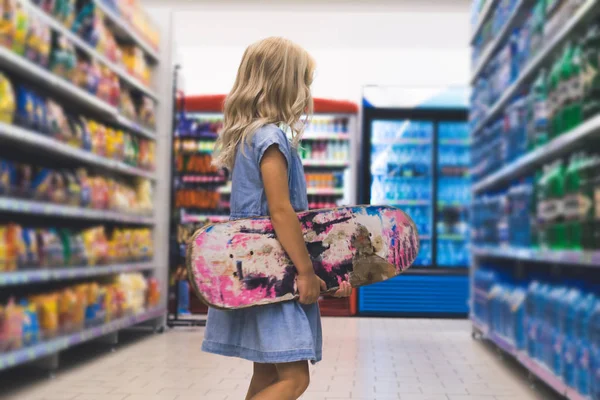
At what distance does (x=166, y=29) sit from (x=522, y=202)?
370 cm

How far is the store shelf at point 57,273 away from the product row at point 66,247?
0.10 feet

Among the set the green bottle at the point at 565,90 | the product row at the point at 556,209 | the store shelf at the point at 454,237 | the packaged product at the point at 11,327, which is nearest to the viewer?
the product row at the point at 556,209

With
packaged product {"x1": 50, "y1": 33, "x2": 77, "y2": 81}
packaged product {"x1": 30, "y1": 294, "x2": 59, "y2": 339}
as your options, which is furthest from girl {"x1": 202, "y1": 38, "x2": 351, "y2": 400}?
packaged product {"x1": 50, "y1": 33, "x2": 77, "y2": 81}

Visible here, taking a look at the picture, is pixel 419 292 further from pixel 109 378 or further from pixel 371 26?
pixel 109 378

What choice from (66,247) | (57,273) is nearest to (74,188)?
(66,247)

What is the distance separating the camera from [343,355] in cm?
457

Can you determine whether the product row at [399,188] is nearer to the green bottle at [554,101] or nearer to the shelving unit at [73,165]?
the shelving unit at [73,165]

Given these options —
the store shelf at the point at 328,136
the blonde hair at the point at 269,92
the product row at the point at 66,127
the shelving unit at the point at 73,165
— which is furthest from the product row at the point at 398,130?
the blonde hair at the point at 269,92

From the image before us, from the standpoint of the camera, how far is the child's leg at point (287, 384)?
1.68m

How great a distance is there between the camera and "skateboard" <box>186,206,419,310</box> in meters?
1.71

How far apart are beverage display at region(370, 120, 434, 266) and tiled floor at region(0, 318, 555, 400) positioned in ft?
8.76

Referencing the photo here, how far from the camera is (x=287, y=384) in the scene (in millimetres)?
1691

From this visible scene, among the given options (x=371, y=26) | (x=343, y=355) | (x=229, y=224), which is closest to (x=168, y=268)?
(x=343, y=355)

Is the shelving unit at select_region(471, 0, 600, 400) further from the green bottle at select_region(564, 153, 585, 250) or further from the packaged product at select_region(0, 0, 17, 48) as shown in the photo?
the packaged product at select_region(0, 0, 17, 48)
